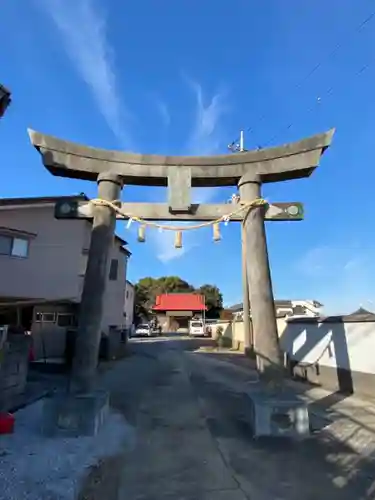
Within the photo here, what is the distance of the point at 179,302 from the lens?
53.6 meters

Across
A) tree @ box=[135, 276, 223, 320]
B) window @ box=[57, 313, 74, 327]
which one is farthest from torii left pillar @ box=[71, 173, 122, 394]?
tree @ box=[135, 276, 223, 320]

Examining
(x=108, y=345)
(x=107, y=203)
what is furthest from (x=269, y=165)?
(x=108, y=345)

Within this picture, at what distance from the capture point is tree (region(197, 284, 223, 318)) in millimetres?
57959

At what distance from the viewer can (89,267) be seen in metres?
6.94

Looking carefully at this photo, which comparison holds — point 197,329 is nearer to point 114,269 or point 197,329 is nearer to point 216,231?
point 114,269

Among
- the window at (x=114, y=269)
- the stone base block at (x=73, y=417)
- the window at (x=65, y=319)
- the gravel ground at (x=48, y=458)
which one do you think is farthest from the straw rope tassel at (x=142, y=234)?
the window at (x=114, y=269)

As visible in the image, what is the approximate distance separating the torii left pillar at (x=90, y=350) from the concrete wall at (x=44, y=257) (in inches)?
399

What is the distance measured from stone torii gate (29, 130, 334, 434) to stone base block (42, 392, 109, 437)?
1097 mm

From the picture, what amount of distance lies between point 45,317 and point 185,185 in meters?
13.0

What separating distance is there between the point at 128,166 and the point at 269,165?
2919mm

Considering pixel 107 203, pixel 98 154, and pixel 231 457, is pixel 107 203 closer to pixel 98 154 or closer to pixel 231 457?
pixel 98 154

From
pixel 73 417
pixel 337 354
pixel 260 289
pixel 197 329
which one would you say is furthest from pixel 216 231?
pixel 197 329

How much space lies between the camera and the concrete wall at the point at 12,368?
7.65 metres

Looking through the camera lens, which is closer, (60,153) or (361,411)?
(60,153)
